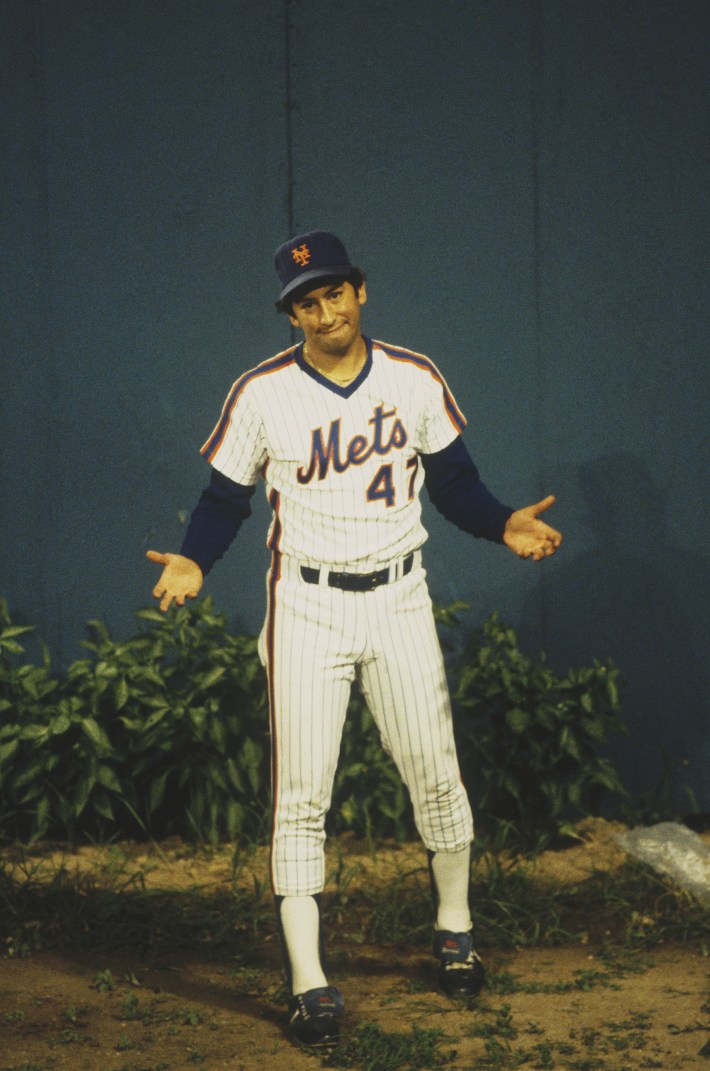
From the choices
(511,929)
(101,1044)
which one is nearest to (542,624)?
(511,929)

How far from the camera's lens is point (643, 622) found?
17.9 feet

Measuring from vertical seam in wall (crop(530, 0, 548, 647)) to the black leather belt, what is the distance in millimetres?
1800

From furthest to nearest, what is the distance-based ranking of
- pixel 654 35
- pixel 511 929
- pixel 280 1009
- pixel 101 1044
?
pixel 654 35
pixel 511 929
pixel 280 1009
pixel 101 1044

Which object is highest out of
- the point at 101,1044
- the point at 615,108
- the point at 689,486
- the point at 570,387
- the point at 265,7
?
the point at 265,7

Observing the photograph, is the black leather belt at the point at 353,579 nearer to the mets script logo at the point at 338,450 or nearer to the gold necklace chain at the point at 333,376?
the mets script logo at the point at 338,450

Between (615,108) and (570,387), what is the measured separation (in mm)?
1070

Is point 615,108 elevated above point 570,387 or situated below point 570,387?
above

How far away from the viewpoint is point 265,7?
531 centimetres

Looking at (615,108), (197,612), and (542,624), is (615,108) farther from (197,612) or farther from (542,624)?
(197,612)

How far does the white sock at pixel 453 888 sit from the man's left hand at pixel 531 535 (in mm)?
865

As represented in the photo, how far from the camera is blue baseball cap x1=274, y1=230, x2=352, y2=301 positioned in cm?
367

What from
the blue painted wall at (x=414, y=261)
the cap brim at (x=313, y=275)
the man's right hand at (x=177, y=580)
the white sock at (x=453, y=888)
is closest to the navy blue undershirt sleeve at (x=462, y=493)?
the cap brim at (x=313, y=275)

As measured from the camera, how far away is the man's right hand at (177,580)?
367 centimetres

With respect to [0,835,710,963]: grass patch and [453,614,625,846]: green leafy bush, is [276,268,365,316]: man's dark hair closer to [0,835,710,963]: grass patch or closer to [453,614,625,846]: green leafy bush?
[453,614,625,846]: green leafy bush
